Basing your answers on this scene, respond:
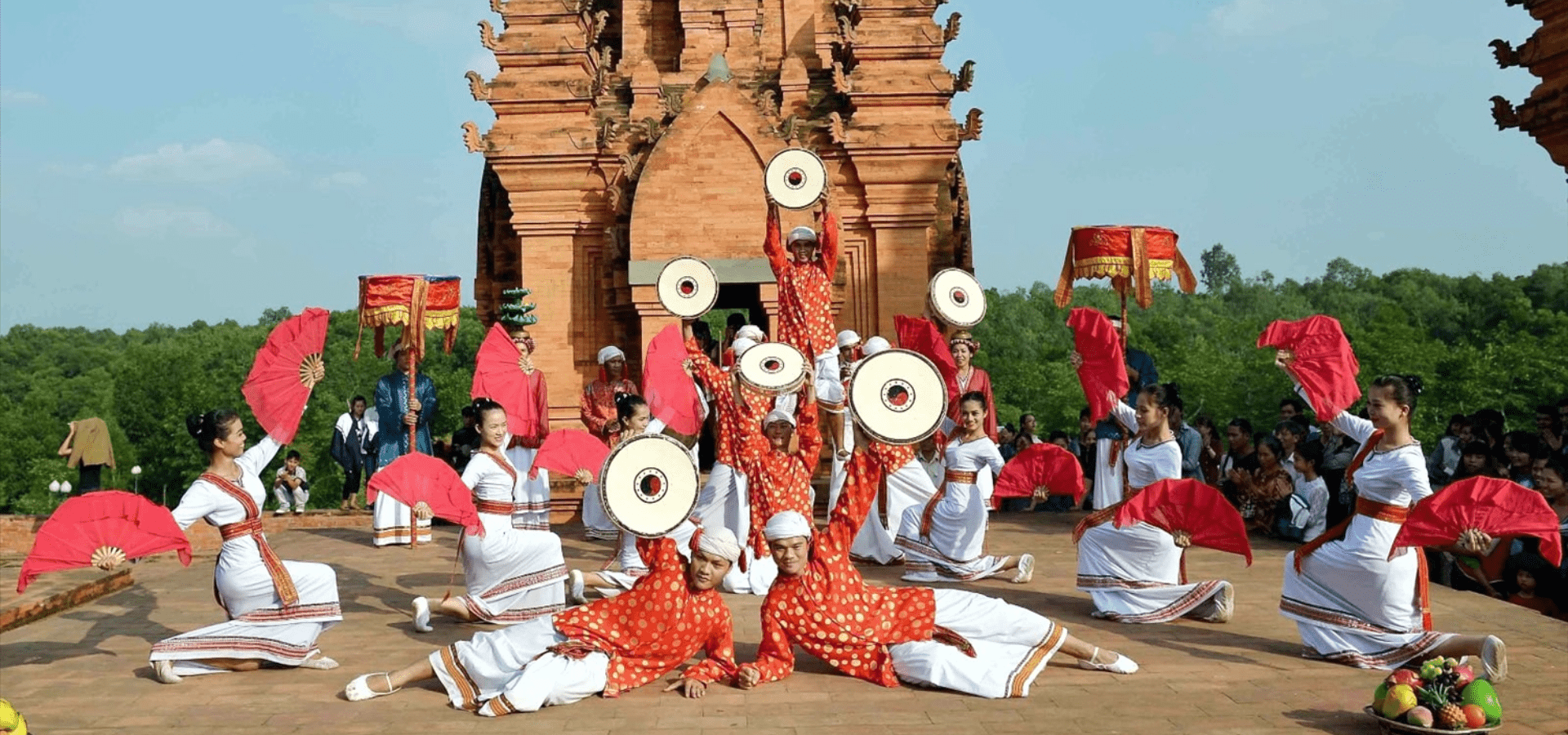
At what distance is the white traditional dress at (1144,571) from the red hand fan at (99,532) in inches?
188

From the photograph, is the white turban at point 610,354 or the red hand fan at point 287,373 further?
the white turban at point 610,354

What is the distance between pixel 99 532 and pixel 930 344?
20.3 ft

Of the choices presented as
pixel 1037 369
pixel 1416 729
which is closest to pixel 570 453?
pixel 1416 729

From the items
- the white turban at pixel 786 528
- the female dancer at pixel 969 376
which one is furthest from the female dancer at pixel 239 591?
the female dancer at pixel 969 376

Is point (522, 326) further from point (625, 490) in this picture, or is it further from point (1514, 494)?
point (1514, 494)

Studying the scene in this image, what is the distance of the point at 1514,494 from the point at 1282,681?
127 cm

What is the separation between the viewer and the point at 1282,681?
18.3 feet

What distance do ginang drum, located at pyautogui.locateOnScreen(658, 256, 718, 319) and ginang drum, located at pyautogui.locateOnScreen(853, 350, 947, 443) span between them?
313cm

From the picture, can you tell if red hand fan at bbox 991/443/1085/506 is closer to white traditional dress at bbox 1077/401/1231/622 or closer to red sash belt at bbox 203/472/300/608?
white traditional dress at bbox 1077/401/1231/622

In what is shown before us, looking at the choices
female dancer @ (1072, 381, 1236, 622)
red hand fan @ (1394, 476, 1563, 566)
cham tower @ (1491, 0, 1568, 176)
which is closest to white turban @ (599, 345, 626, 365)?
female dancer @ (1072, 381, 1236, 622)

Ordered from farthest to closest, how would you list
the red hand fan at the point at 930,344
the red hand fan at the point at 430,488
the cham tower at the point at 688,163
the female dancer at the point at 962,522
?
the cham tower at the point at 688,163 → the red hand fan at the point at 930,344 → the female dancer at the point at 962,522 → the red hand fan at the point at 430,488

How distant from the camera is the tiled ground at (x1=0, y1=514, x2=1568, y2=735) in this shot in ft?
16.3

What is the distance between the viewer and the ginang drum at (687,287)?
938cm

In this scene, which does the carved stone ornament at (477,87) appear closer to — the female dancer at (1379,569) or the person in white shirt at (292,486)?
the person in white shirt at (292,486)
